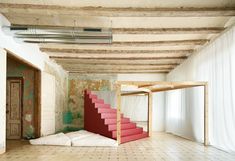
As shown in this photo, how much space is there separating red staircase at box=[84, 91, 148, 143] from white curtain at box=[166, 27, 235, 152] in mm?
1957

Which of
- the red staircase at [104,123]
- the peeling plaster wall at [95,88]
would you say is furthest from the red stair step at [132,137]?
the peeling plaster wall at [95,88]

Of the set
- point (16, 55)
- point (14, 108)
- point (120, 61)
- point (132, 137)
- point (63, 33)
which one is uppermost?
point (63, 33)

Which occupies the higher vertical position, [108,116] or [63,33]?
[63,33]

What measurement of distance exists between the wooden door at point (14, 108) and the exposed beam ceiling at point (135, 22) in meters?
→ 1.45

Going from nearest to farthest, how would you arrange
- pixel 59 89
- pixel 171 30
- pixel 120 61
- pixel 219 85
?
pixel 171 30 → pixel 219 85 → pixel 120 61 → pixel 59 89

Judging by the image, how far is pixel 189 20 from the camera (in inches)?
229

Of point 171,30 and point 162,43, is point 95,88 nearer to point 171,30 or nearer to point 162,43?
point 162,43

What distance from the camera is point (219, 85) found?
6598 mm

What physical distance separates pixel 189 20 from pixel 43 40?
10.4ft

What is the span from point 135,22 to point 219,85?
2617mm

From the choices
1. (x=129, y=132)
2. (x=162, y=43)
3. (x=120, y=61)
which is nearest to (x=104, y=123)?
(x=129, y=132)

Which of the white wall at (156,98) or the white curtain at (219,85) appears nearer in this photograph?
the white curtain at (219,85)

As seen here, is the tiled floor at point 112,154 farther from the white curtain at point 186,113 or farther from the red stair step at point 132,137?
the white curtain at point 186,113

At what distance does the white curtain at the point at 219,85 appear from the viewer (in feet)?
19.2
